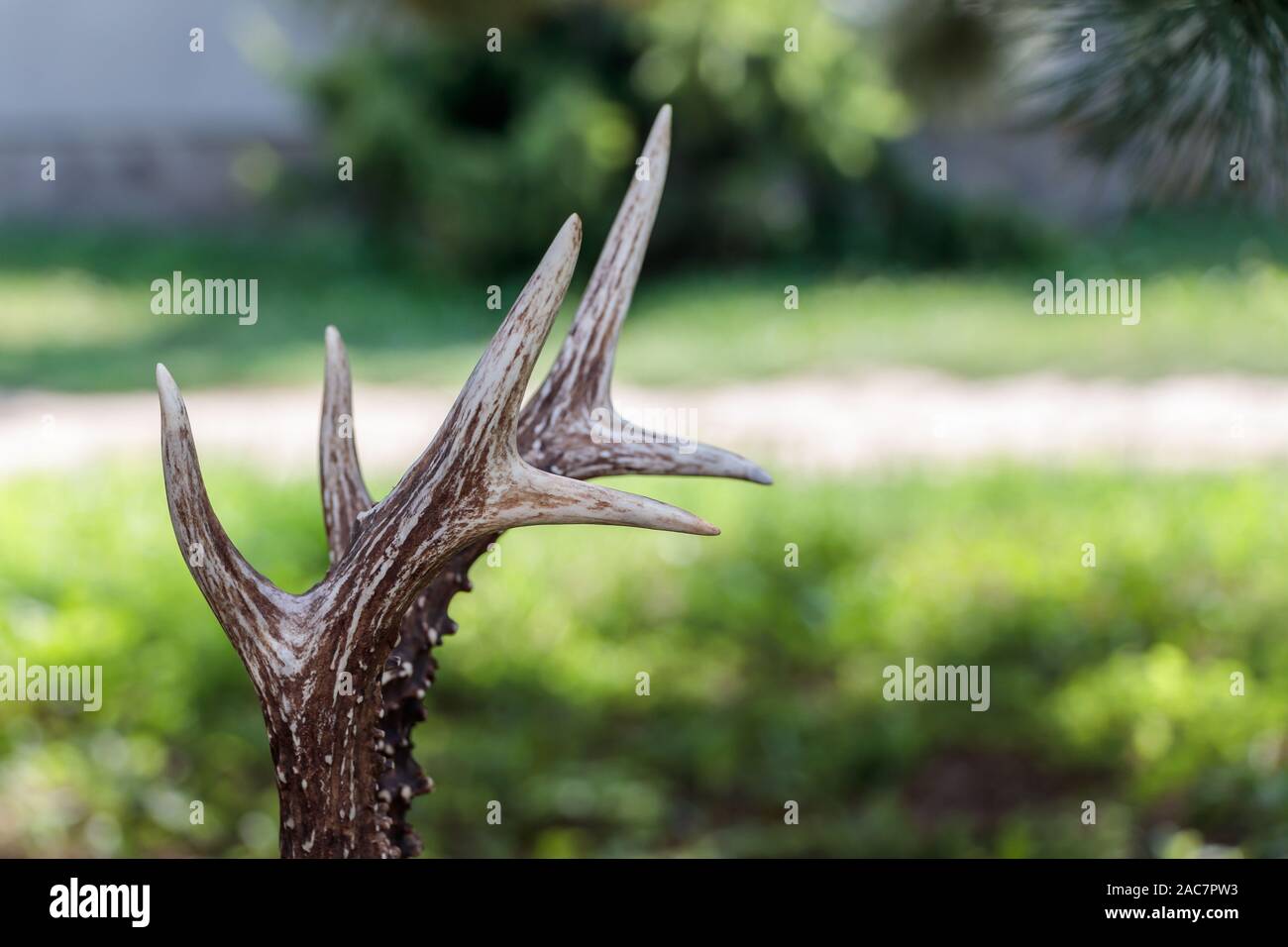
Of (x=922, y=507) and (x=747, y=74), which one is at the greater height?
(x=747, y=74)

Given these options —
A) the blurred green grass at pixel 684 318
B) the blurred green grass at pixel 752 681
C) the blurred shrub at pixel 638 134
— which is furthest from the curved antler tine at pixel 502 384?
the blurred shrub at pixel 638 134

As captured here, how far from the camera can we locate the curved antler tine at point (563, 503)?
0.94 meters

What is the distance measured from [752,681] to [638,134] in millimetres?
5857

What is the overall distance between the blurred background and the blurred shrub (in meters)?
0.03

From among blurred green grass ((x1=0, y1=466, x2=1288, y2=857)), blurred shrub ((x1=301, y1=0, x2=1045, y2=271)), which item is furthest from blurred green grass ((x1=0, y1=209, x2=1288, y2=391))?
blurred green grass ((x1=0, y1=466, x2=1288, y2=857))

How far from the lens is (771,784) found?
280 centimetres

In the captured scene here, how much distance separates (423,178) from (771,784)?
6.29 meters

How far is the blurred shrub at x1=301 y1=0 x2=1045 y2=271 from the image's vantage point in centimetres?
770

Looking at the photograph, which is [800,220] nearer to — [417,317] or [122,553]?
[417,317]

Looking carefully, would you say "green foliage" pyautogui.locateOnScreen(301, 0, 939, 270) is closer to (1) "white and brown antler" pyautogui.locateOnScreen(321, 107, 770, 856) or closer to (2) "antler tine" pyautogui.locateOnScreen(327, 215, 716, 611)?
(1) "white and brown antler" pyautogui.locateOnScreen(321, 107, 770, 856)

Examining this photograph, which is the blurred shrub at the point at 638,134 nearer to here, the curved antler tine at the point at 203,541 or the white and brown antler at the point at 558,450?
the white and brown antler at the point at 558,450

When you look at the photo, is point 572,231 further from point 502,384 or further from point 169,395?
point 169,395

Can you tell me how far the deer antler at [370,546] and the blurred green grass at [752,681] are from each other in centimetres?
163
